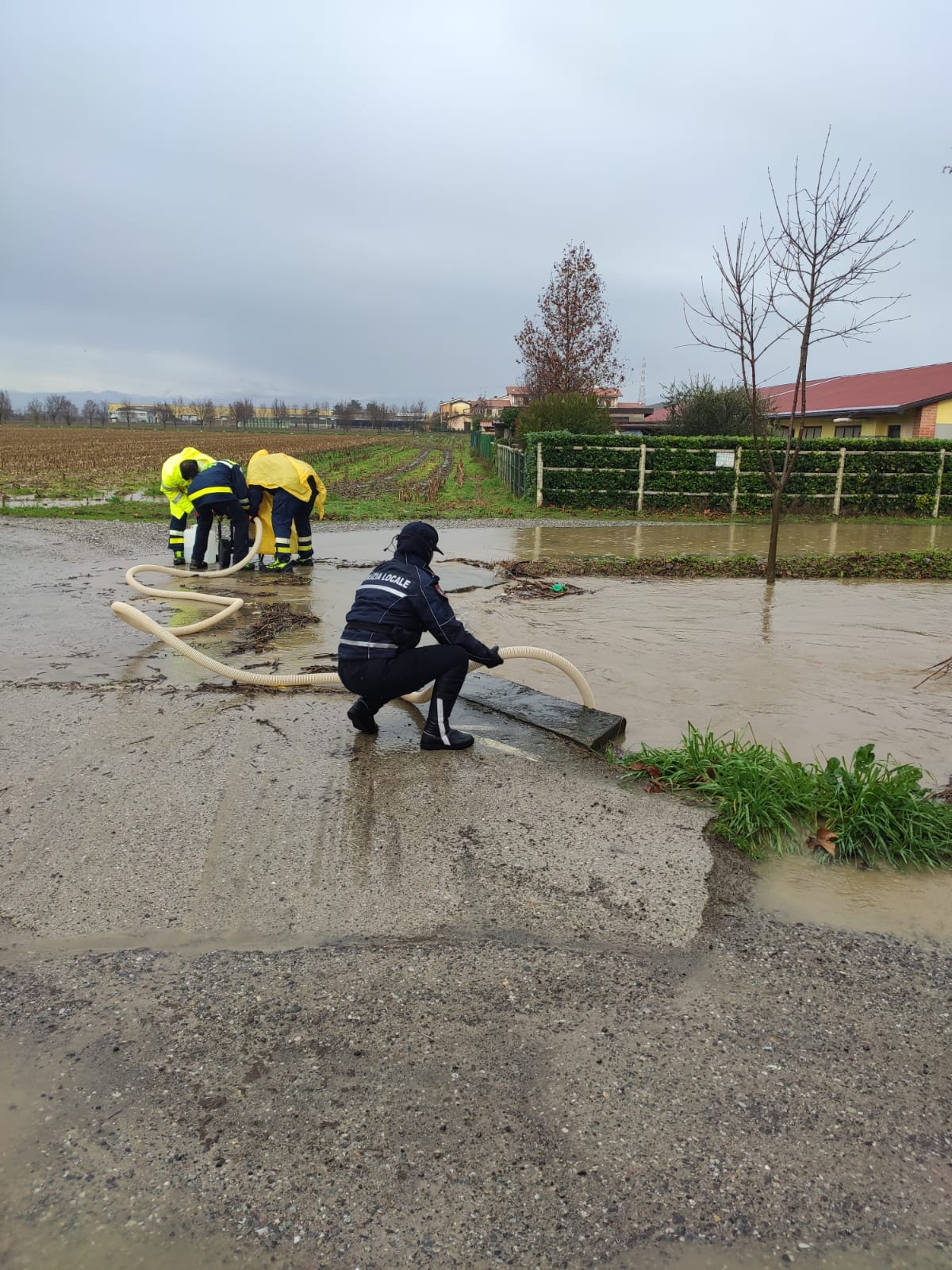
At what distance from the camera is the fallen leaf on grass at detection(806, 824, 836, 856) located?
12.6 feet

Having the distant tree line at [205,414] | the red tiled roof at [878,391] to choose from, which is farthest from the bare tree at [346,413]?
the red tiled roof at [878,391]

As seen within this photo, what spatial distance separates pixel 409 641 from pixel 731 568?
818 cm

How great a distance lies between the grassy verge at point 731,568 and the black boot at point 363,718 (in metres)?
6.07

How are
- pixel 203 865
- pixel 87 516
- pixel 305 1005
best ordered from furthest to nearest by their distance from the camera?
pixel 87 516
pixel 203 865
pixel 305 1005

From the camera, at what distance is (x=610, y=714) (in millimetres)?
5309

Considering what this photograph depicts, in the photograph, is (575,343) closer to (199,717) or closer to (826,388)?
(826,388)

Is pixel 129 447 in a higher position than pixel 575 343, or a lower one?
lower

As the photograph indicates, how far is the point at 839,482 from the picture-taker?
1953 cm

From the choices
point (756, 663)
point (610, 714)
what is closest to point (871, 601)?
point (756, 663)

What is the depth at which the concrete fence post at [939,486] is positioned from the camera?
19594 millimetres

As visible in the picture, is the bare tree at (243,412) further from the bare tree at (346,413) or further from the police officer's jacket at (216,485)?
the police officer's jacket at (216,485)

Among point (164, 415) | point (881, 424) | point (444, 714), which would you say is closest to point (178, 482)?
point (444, 714)

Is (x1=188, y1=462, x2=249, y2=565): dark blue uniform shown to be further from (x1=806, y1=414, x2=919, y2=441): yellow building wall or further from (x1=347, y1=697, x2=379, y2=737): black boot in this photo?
(x1=806, y1=414, x2=919, y2=441): yellow building wall

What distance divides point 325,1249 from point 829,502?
799 inches
